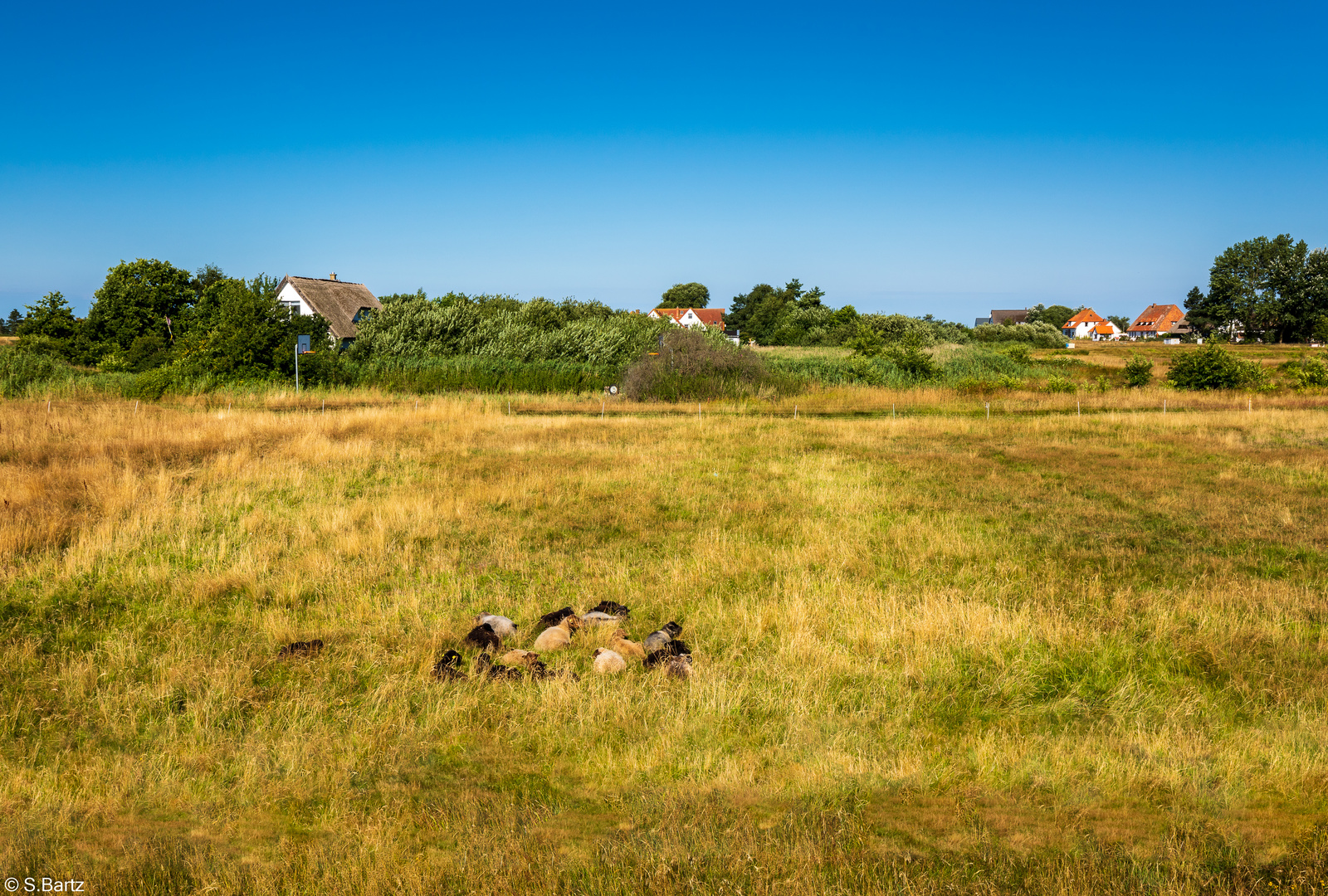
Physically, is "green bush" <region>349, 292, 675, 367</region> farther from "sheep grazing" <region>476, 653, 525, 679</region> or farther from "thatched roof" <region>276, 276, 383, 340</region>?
"sheep grazing" <region>476, 653, 525, 679</region>

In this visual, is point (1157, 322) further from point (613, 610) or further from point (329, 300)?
point (613, 610)

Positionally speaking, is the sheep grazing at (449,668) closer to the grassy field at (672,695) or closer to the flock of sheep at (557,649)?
the flock of sheep at (557,649)

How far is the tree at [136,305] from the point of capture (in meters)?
43.9

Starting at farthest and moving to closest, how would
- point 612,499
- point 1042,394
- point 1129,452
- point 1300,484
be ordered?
point 1042,394 → point 1129,452 → point 1300,484 → point 612,499

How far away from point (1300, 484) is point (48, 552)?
19.0 meters

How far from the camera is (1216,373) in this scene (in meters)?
35.8

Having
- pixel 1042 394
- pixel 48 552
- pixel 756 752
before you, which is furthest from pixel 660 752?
pixel 1042 394

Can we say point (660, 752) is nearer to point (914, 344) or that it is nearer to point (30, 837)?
point (30, 837)

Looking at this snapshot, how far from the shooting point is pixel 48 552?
8859 mm

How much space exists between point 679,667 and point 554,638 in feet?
3.64

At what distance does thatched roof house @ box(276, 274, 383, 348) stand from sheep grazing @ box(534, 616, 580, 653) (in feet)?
143

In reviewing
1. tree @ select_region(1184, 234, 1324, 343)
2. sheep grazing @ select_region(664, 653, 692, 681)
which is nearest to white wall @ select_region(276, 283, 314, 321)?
sheep grazing @ select_region(664, 653, 692, 681)

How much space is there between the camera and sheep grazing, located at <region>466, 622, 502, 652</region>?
6500 millimetres

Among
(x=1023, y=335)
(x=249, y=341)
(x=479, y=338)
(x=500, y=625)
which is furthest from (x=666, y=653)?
(x=1023, y=335)
